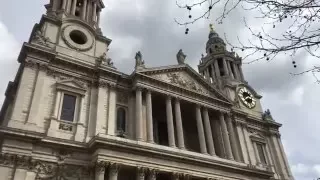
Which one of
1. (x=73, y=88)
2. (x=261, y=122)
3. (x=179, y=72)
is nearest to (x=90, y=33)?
(x=73, y=88)

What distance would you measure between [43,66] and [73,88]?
2.58 metres

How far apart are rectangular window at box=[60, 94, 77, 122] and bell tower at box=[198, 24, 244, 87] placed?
18538 mm

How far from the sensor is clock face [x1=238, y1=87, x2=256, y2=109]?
34463mm

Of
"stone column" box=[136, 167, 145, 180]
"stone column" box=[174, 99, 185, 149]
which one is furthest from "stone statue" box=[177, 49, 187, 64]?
"stone column" box=[136, 167, 145, 180]

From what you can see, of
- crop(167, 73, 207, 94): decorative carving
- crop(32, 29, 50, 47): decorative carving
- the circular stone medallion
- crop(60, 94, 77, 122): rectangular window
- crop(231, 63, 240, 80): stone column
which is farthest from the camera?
crop(231, 63, 240, 80): stone column

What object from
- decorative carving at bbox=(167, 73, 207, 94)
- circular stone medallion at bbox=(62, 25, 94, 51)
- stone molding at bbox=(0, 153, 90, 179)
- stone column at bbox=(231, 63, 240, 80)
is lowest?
stone molding at bbox=(0, 153, 90, 179)

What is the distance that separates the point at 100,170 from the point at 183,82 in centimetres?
1264

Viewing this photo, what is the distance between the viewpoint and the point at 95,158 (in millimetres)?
18734

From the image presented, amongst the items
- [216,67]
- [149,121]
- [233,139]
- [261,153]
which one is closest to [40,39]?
[149,121]

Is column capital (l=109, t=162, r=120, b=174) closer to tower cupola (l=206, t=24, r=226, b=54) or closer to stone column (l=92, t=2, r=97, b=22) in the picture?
A: stone column (l=92, t=2, r=97, b=22)

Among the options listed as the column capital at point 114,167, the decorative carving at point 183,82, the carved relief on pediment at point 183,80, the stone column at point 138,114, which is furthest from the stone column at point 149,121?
the column capital at point 114,167

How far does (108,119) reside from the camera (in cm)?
2259

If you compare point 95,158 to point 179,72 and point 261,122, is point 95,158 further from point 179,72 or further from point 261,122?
point 261,122

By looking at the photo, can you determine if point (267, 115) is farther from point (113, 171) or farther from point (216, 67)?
point (113, 171)
